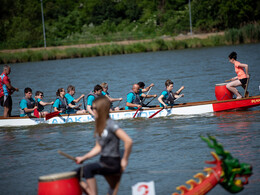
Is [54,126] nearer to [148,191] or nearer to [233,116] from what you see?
[233,116]

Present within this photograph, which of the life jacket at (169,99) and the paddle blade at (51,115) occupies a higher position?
the life jacket at (169,99)

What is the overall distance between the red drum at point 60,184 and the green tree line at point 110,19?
53.7 m

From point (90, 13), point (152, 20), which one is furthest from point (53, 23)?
point (152, 20)

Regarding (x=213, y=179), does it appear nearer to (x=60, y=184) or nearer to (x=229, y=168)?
(x=229, y=168)

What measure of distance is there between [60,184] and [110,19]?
2574 inches

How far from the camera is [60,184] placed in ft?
20.4

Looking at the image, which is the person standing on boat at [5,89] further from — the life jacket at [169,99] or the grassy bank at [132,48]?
the grassy bank at [132,48]

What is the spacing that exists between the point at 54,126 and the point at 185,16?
2015 inches

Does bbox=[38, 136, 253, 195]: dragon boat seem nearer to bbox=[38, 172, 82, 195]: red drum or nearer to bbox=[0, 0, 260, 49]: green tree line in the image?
bbox=[38, 172, 82, 195]: red drum

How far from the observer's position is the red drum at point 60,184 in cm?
621

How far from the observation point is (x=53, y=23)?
70.9 metres

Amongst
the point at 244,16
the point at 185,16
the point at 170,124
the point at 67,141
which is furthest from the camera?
the point at 185,16

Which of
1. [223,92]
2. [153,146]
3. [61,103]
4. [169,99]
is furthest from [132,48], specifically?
[153,146]

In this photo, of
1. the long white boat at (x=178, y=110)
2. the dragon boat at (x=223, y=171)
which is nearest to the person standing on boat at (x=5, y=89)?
the long white boat at (x=178, y=110)
